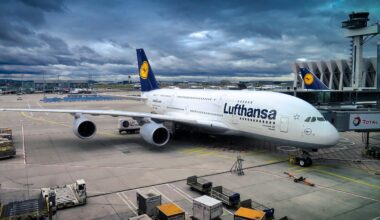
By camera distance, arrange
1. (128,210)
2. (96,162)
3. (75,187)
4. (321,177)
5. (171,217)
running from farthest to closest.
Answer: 1. (96,162)
2. (321,177)
3. (75,187)
4. (128,210)
5. (171,217)

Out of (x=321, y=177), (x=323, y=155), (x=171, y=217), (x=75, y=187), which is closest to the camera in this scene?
(x=171, y=217)

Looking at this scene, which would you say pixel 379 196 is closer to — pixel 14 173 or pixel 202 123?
pixel 202 123

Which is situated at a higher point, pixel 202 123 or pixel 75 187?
pixel 202 123

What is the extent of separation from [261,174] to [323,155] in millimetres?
6610

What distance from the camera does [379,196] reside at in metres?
12.3

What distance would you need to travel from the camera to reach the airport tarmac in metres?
11.3

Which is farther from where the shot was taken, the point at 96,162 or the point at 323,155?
the point at 323,155

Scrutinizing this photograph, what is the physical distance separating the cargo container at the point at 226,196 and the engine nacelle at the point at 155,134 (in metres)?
8.39

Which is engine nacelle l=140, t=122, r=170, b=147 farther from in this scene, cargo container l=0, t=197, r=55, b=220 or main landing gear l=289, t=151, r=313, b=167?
cargo container l=0, t=197, r=55, b=220

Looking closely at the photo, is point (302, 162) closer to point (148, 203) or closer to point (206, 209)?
point (206, 209)

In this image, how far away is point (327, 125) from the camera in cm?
1543

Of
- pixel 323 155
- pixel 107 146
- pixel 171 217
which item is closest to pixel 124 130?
pixel 107 146

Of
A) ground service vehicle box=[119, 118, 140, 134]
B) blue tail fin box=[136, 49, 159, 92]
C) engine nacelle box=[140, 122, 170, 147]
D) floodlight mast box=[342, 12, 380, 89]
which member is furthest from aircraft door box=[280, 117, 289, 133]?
floodlight mast box=[342, 12, 380, 89]

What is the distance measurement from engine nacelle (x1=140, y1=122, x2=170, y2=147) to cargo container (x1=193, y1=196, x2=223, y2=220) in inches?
392
